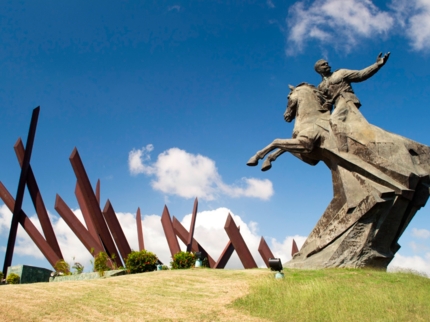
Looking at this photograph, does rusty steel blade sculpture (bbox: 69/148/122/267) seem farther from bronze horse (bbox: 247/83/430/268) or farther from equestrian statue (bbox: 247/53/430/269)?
bronze horse (bbox: 247/83/430/268)

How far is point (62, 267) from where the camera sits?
13539 mm

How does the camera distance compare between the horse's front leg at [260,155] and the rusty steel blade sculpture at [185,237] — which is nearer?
the horse's front leg at [260,155]

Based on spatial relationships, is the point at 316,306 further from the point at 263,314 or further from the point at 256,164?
the point at 256,164

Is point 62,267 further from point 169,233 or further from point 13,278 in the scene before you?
point 169,233

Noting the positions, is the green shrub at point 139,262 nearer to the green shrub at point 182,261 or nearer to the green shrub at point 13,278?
the green shrub at point 182,261

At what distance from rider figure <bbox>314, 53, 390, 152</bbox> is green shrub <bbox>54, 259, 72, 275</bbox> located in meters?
9.27

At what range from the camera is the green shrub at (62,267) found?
13.4 meters

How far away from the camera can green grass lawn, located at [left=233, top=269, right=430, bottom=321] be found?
7038 mm

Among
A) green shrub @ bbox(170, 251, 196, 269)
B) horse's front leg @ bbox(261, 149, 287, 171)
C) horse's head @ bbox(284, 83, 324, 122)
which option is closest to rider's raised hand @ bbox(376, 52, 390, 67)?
horse's head @ bbox(284, 83, 324, 122)

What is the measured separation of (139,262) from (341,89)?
809 cm

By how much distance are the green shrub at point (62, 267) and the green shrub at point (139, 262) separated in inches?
81.4

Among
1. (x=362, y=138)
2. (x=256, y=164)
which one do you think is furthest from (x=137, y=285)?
(x=362, y=138)

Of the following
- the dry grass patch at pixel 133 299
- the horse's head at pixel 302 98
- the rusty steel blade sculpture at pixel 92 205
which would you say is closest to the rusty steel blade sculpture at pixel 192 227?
the rusty steel blade sculpture at pixel 92 205

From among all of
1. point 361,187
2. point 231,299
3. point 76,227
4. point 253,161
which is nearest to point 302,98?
point 253,161
